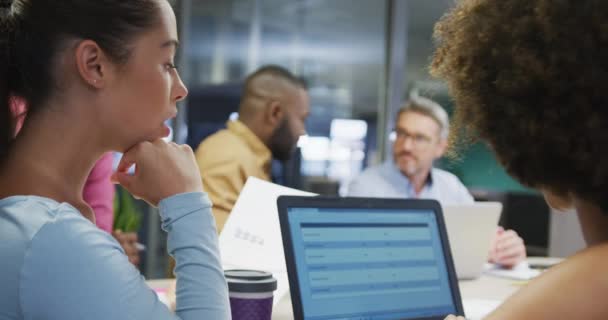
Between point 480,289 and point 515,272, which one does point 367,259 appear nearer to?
point 480,289

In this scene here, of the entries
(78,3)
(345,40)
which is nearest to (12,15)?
(78,3)

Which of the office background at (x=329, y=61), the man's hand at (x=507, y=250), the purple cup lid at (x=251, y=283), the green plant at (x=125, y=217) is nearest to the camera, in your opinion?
the purple cup lid at (x=251, y=283)

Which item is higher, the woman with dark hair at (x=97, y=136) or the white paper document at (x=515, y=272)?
the woman with dark hair at (x=97, y=136)

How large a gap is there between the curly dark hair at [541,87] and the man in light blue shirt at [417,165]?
2.51m

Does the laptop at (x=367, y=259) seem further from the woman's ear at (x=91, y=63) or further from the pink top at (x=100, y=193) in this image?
the pink top at (x=100, y=193)

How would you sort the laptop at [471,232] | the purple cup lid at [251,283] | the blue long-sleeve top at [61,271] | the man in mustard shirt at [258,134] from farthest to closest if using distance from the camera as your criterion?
1. the man in mustard shirt at [258,134]
2. the laptop at [471,232]
3. the purple cup lid at [251,283]
4. the blue long-sleeve top at [61,271]

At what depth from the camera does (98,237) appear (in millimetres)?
918

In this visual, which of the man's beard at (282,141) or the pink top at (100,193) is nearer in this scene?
the pink top at (100,193)

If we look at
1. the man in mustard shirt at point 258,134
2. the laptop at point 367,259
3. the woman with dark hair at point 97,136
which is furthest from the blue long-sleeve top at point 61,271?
the man in mustard shirt at point 258,134

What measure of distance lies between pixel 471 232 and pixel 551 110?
1.32 meters

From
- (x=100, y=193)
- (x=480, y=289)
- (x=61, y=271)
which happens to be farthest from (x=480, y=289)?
→ (x=61, y=271)

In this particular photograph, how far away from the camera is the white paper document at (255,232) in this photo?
1570mm

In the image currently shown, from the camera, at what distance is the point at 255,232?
1.59m

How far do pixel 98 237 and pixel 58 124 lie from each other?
196 millimetres
